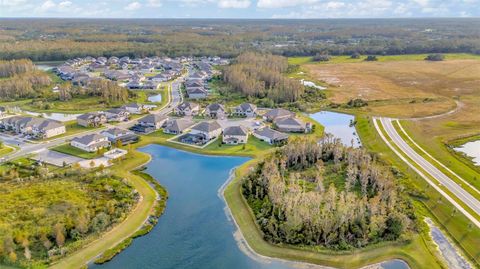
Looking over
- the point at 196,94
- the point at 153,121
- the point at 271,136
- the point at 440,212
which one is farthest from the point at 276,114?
the point at 440,212

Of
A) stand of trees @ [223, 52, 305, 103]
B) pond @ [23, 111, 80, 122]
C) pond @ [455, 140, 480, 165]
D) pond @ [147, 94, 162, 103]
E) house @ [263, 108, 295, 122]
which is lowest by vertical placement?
pond @ [23, 111, 80, 122]

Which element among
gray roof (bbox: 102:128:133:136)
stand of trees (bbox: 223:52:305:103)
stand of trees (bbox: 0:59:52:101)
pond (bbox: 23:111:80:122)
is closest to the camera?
gray roof (bbox: 102:128:133:136)

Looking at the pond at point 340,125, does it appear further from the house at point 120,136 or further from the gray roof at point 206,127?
the house at point 120,136

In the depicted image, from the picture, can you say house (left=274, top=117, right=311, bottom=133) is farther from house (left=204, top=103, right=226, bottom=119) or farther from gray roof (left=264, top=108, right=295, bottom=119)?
house (left=204, top=103, right=226, bottom=119)

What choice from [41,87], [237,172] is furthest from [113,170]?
[41,87]

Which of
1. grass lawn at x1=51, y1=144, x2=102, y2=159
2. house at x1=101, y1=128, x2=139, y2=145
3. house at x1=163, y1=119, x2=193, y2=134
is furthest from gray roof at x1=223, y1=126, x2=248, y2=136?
grass lawn at x1=51, y1=144, x2=102, y2=159

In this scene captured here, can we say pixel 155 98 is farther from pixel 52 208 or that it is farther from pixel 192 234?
pixel 192 234
